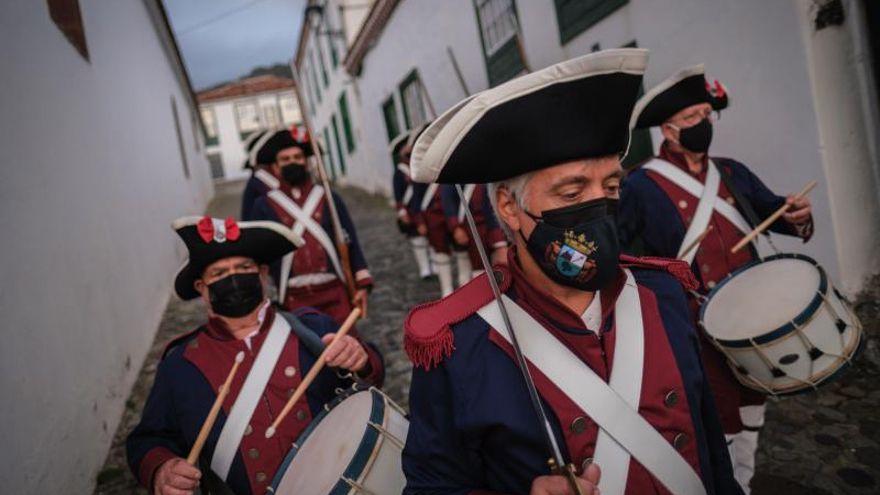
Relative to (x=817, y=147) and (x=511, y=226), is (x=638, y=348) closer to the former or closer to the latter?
(x=511, y=226)

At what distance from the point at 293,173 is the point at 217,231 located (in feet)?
6.82

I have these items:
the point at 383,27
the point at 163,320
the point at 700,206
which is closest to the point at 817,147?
the point at 700,206

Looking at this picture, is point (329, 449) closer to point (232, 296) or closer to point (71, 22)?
point (232, 296)

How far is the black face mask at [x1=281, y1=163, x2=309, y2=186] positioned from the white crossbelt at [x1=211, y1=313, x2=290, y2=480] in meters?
2.31

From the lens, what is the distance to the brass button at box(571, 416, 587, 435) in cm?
139

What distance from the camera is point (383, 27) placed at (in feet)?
49.8

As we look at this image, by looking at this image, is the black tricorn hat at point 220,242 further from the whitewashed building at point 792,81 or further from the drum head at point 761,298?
the whitewashed building at point 792,81

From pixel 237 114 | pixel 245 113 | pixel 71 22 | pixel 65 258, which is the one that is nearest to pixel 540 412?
pixel 65 258

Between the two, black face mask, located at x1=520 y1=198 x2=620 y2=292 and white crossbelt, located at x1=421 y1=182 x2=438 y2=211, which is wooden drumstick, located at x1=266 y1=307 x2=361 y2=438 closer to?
black face mask, located at x1=520 y1=198 x2=620 y2=292

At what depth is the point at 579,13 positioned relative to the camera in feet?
22.5

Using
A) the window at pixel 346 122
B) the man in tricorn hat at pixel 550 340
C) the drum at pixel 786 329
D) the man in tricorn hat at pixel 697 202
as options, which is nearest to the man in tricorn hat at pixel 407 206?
the man in tricorn hat at pixel 697 202

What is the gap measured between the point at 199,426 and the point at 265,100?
4383 centimetres

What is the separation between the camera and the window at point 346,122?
22.4 metres

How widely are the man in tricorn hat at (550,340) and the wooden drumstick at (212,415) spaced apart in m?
1.13
